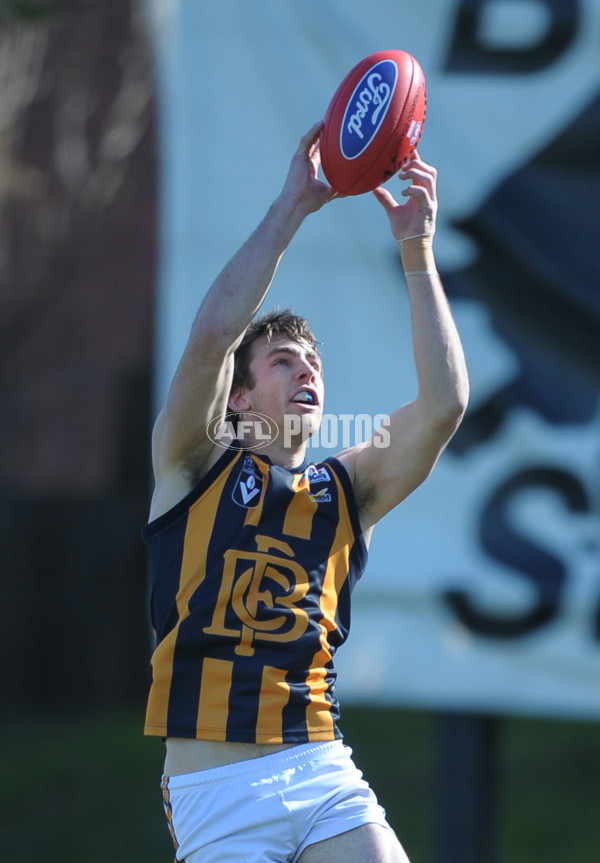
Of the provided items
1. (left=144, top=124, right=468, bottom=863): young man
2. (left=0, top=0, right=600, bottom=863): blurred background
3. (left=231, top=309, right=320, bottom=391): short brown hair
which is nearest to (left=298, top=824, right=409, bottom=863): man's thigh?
(left=144, top=124, right=468, bottom=863): young man

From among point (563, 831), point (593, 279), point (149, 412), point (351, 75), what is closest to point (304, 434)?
point (351, 75)

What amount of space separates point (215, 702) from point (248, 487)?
487mm

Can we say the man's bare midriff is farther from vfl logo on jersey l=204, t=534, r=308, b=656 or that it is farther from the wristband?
the wristband

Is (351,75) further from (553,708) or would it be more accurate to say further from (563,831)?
(563,831)

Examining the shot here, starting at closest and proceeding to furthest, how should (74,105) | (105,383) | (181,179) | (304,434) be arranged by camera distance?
(304,434)
(181,179)
(74,105)
(105,383)

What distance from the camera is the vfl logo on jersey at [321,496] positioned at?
2.88 meters

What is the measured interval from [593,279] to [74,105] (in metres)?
4.23

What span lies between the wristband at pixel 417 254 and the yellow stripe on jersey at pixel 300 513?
0.55m

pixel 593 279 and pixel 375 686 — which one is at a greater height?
pixel 593 279

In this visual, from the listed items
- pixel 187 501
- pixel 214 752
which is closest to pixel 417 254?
pixel 187 501

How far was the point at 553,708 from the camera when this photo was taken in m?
4.22

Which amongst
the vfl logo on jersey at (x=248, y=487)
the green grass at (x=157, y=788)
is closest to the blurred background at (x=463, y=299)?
the vfl logo on jersey at (x=248, y=487)

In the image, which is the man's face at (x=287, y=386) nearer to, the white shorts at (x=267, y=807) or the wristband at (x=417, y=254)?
the wristband at (x=417, y=254)

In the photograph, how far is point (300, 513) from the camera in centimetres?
285
